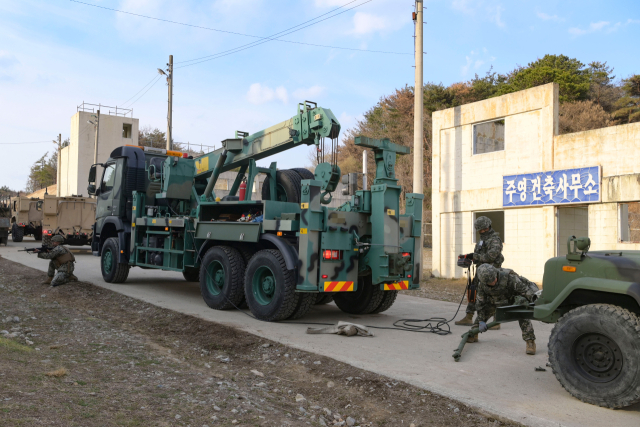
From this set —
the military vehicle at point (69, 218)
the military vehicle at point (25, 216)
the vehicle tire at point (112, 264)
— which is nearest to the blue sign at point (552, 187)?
the vehicle tire at point (112, 264)

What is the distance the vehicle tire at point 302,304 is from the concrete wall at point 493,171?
7608mm

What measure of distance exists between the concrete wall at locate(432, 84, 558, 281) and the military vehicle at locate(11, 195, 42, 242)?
67.9ft

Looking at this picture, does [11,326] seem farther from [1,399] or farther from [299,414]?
[299,414]

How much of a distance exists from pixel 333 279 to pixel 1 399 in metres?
4.79

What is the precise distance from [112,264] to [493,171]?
33.4 ft

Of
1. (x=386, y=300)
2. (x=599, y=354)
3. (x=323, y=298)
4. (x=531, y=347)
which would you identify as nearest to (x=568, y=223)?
(x=386, y=300)

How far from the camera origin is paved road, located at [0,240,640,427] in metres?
4.52

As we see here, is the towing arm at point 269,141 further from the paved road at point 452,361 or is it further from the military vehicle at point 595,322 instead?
the military vehicle at point 595,322

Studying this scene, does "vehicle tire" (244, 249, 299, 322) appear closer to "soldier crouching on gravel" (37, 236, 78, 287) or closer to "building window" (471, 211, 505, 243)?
"soldier crouching on gravel" (37, 236, 78, 287)

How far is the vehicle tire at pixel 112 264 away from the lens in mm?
12617

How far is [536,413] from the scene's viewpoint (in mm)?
4449

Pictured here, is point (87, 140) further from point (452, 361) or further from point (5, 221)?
point (452, 361)

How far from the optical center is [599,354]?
465 cm

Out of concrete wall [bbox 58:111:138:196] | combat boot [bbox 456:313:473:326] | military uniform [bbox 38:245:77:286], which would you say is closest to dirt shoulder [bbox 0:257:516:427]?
combat boot [bbox 456:313:473:326]
